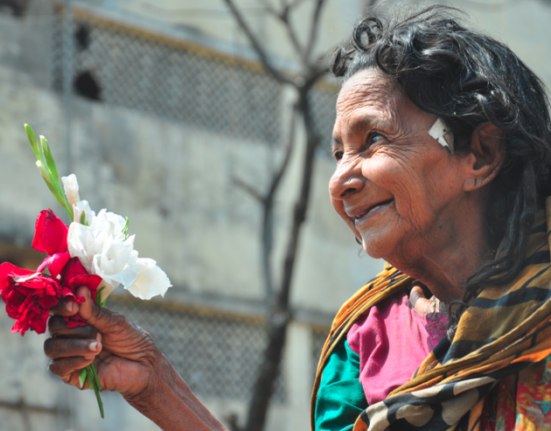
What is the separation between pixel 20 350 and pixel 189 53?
3921 millimetres

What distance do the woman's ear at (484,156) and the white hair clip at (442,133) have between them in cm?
7

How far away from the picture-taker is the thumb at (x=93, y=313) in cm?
195

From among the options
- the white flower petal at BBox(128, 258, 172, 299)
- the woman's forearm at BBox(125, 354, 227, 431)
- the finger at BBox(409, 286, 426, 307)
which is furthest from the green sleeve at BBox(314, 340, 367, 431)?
the white flower petal at BBox(128, 258, 172, 299)

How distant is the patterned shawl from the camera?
1829 mm

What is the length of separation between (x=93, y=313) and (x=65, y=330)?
8 cm

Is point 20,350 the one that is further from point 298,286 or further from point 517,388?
point 517,388

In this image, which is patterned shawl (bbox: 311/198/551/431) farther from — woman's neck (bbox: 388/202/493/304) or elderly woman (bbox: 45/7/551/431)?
woman's neck (bbox: 388/202/493/304)

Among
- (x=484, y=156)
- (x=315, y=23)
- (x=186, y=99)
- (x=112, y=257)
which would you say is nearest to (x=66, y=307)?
(x=112, y=257)

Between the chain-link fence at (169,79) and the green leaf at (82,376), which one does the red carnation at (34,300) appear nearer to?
the green leaf at (82,376)

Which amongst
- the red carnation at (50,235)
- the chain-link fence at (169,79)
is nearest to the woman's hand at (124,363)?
the red carnation at (50,235)

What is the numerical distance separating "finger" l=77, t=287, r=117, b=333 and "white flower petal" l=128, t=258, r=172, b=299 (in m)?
0.10

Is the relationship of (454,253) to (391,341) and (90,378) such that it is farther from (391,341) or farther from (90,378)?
(90,378)

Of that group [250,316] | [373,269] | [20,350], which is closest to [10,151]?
[20,350]

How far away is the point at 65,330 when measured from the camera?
1.94m
